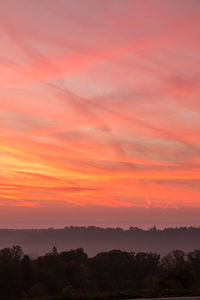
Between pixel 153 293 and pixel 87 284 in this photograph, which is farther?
pixel 87 284

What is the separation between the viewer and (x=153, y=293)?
25.5m

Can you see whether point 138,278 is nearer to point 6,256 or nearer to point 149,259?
point 149,259

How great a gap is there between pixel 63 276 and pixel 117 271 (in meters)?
10.5

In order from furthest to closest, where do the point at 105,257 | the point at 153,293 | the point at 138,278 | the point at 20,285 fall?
the point at 105,257, the point at 138,278, the point at 20,285, the point at 153,293

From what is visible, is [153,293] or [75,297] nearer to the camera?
[75,297]

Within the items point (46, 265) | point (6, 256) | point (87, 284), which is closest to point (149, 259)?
point (87, 284)

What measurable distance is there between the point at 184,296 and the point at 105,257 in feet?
226

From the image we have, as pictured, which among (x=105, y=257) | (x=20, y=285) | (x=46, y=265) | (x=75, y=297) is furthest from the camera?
(x=105, y=257)

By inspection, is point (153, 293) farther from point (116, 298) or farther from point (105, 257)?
point (105, 257)

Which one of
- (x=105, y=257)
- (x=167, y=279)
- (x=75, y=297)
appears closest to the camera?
(x=75, y=297)

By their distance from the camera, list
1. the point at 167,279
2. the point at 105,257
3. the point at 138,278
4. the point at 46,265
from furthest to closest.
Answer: the point at 105,257, the point at 46,265, the point at 138,278, the point at 167,279

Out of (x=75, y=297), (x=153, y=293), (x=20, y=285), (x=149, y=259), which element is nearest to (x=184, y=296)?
(x=153, y=293)

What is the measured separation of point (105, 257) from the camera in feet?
303

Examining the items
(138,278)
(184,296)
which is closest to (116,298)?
(184,296)
